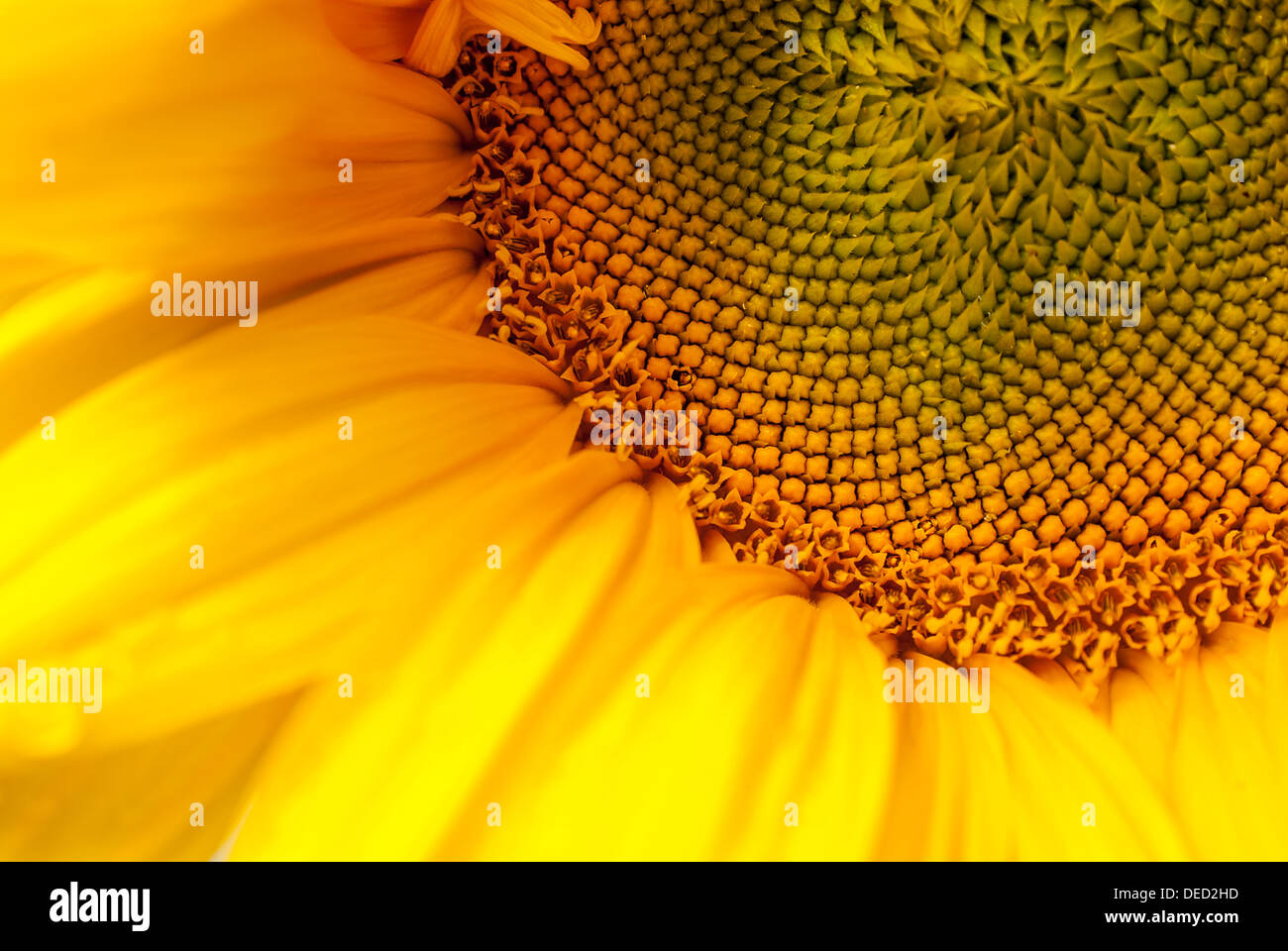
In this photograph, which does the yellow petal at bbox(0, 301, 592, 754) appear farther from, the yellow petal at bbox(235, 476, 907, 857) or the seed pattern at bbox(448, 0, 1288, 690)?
the seed pattern at bbox(448, 0, 1288, 690)

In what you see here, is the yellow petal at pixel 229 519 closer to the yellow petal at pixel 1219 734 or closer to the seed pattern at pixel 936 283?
the seed pattern at pixel 936 283

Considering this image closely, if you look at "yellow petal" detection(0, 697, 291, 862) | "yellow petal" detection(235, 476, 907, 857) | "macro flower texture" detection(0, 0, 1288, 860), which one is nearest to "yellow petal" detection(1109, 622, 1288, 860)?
"macro flower texture" detection(0, 0, 1288, 860)

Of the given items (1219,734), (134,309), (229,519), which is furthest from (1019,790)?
(134,309)

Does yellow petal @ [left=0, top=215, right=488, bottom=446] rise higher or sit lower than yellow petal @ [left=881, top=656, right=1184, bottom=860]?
higher

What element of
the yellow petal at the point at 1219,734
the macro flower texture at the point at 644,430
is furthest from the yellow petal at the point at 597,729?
the yellow petal at the point at 1219,734

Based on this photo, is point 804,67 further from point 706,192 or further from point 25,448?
point 25,448

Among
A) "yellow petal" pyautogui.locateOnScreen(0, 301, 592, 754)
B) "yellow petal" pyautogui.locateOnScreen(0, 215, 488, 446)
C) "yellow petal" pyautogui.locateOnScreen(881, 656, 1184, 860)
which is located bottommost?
"yellow petal" pyautogui.locateOnScreen(881, 656, 1184, 860)

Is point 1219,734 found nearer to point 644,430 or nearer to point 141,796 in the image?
point 644,430

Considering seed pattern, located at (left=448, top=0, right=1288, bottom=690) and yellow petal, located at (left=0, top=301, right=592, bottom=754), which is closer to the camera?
yellow petal, located at (left=0, top=301, right=592, bottom=754)
